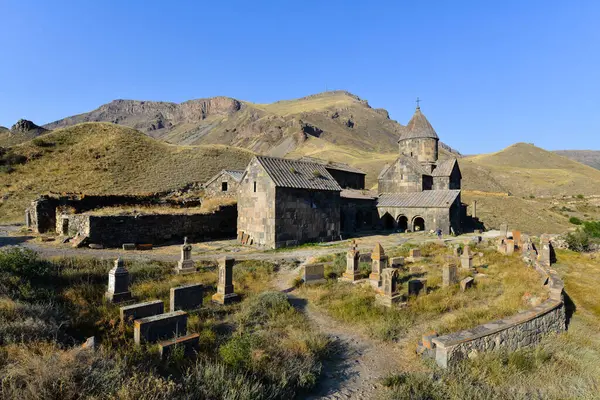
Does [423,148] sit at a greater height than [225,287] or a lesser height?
greater

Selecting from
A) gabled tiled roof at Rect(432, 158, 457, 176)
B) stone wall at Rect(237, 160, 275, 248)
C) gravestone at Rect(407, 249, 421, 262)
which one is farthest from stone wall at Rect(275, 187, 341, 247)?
gabled tiled roof at Rect(432, 158, 457, 176)

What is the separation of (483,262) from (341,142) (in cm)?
8762

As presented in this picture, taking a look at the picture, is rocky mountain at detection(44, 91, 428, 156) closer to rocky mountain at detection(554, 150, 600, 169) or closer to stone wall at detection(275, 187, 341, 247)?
stone wall at detection(275, 187, 341, 247)

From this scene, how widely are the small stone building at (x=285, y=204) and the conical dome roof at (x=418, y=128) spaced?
48.5ft

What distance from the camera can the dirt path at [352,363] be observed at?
198 inches

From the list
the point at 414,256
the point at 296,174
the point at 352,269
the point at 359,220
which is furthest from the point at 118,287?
the point at 359,220

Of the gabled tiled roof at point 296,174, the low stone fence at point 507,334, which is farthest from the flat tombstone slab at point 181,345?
the gabled tiled roof at point 296,174

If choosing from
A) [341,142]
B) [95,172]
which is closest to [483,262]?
[95,172]

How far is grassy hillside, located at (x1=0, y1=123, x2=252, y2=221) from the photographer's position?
3059cm

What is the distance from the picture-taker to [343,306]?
8547 millimetres

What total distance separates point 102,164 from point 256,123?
7634 centimetres

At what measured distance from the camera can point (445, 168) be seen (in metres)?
28.9

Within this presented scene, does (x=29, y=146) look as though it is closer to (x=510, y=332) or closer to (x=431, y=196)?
(x=431, y=196)

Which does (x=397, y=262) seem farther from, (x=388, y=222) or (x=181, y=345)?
(x=388, y=222)
